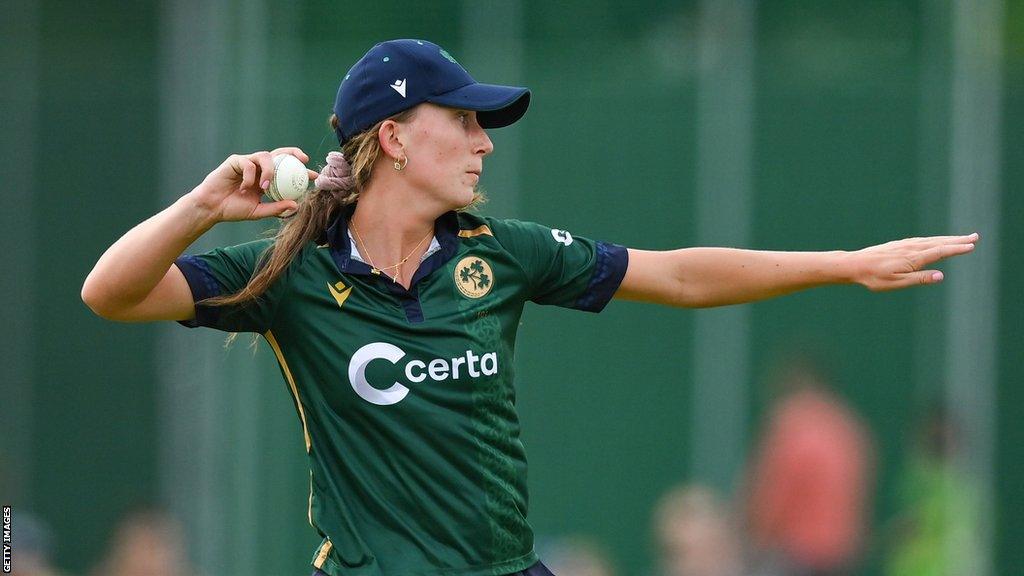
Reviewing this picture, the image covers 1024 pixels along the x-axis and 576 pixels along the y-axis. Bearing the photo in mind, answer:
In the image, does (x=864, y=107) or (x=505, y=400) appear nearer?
(x=505, y=400)

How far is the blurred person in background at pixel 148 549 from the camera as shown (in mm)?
10836

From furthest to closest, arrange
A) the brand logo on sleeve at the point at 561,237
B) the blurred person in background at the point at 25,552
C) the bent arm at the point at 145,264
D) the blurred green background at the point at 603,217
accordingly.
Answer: the blurred green background at the point at 603,217
the blurred person in background at the point at 25,552
the brand logo on sleeve at the point at 561,237
the bent arm at the point at 145,264

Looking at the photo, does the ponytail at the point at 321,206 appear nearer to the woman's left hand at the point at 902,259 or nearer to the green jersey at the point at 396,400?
the green jersey at the point at 396,400

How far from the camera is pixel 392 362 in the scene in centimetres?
440

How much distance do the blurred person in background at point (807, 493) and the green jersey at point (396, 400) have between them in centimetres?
727

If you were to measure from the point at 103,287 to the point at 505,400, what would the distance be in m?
1.09

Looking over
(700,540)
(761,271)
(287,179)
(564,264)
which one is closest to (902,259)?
(761,271)

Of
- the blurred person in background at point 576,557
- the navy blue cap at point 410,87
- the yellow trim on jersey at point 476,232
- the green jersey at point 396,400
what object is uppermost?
the navy blue cap at point 410,87

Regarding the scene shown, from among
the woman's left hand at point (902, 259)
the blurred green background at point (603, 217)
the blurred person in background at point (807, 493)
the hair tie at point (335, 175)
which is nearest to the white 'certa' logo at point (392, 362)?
the hair tie at point (335, 175)

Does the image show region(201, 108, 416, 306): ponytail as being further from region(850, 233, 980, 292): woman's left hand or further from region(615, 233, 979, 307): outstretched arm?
region(850, 233, 980, 292): woman's left hand

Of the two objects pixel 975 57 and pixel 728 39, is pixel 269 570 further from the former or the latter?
pixel 975 57

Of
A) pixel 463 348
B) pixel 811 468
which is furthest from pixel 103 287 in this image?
pixel 811 468

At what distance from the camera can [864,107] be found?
13.3 meters

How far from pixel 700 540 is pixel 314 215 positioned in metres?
6.64
